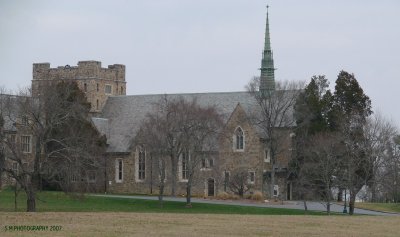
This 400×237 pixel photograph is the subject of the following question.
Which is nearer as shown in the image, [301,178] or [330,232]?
[330,232]

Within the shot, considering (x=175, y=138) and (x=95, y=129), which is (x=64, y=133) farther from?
(x=95, y=129)

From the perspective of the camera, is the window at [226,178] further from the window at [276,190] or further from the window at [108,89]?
the window at [108,89]

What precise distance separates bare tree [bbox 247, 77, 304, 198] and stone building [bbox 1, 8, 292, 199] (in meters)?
0.52

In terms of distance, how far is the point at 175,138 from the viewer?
3049 inches

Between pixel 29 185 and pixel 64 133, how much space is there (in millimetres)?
15703

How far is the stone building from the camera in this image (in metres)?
88.8

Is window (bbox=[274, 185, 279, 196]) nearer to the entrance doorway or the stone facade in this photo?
the stone facade

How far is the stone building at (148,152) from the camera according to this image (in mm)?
88750

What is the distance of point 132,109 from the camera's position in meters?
98.1

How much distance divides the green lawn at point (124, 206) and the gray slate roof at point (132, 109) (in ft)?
56.8

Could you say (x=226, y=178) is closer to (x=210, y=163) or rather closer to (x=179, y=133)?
(x=210, y=163)

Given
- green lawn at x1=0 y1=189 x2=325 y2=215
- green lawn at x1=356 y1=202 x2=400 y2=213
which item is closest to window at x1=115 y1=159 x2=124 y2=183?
green lawn at x1=0 y1=189 x2=325 y2=215

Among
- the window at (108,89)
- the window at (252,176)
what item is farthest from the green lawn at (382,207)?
the window at (108,89)

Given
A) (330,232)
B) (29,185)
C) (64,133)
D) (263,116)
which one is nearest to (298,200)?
(263,116)
